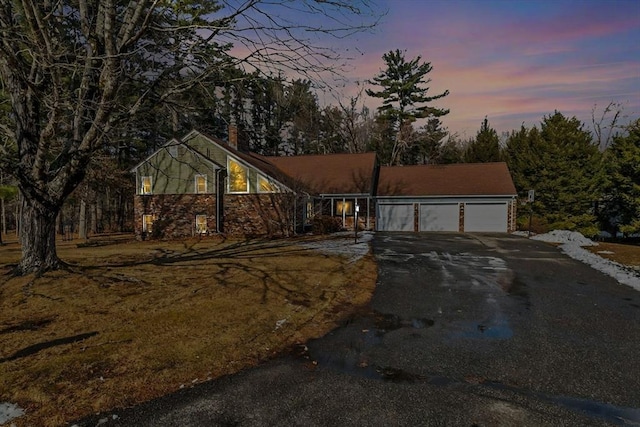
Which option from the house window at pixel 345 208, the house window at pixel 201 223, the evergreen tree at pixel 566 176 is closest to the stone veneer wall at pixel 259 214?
the house window at pixel 201 223

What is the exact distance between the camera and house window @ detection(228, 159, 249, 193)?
2197 centimetres

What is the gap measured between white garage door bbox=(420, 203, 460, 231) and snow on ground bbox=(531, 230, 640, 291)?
6173 millimetres

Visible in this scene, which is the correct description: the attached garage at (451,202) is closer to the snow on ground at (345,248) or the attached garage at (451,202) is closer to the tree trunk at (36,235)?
the snow on ground at (345,248)

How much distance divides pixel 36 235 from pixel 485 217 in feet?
77.9

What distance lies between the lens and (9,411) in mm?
3314

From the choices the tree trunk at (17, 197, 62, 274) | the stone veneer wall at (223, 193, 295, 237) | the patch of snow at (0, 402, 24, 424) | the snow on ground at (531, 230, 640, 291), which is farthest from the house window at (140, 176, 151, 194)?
the snow on ground at (531, 230, 640, 291)

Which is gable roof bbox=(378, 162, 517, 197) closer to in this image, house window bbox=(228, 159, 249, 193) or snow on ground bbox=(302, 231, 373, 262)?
house window bbox=(228, 159, 249, 193)

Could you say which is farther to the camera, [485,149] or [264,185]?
[485,149]

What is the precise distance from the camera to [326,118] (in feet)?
131

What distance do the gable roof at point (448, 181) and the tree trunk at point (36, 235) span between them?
20548 millimetres

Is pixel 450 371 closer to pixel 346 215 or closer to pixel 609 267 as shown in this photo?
pixel 609 267

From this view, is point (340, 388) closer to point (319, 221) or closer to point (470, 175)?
point (319, 221)

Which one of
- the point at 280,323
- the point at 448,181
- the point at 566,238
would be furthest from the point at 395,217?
the point at 280,323

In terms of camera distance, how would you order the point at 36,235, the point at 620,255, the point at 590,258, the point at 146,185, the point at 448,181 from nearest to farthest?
Result: the point at 36,235, the point at 590,258, the point at 620,255, the point at 146,185, the point at 448,181
